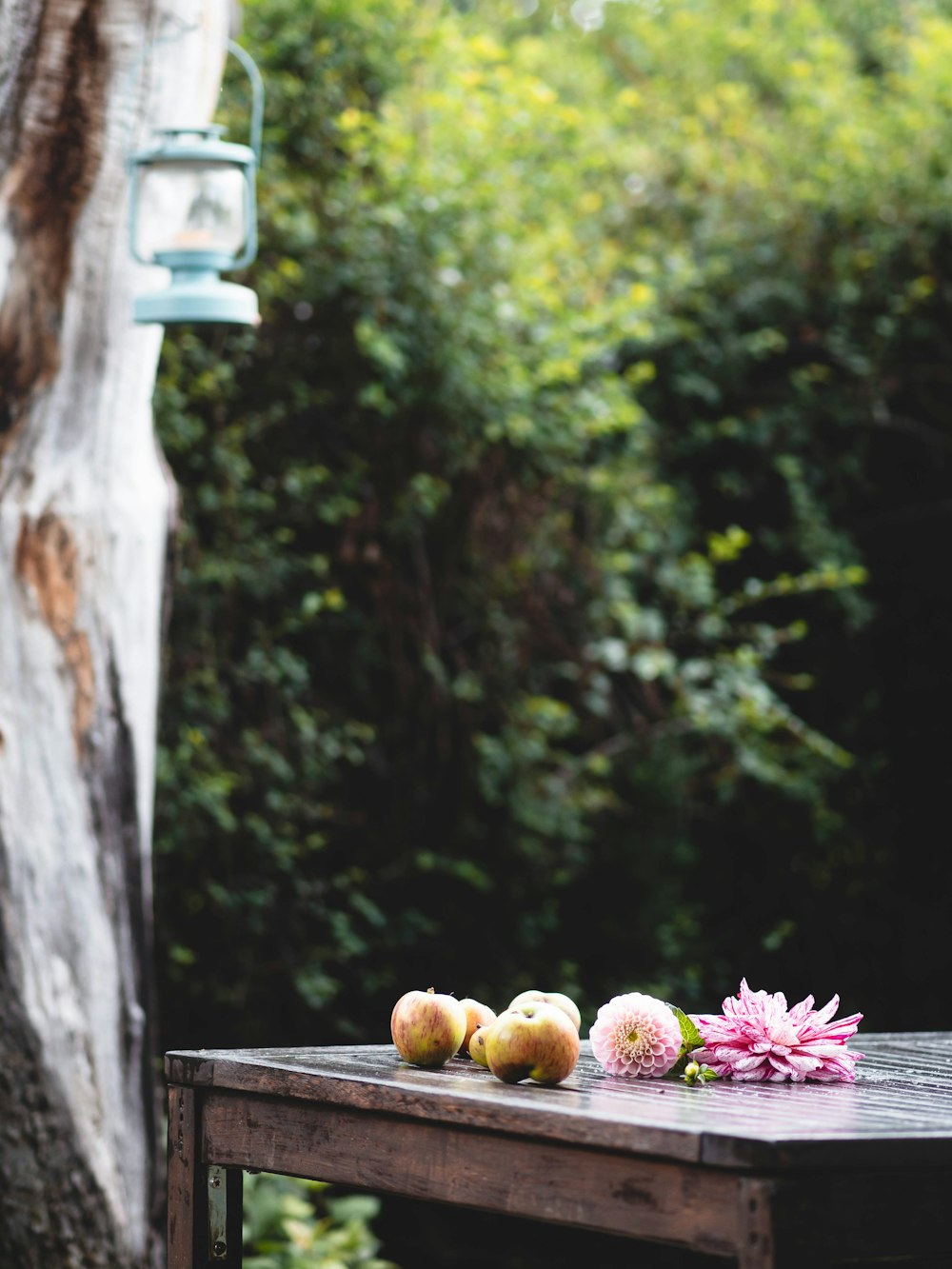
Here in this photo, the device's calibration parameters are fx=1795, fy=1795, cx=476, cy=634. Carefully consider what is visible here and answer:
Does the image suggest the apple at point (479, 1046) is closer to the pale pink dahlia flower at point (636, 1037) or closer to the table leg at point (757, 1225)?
the pale pink dahlia flower at point (636, 1037)

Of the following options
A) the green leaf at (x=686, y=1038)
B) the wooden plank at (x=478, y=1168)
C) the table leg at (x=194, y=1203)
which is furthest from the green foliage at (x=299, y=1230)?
the green leaf at (x=686, y=1038)

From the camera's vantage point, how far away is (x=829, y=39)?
6918mm

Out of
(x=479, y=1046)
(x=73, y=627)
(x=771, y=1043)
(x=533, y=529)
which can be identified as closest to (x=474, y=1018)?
(x=479, y=1046)

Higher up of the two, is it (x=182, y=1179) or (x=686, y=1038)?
(x=686, y=1038)

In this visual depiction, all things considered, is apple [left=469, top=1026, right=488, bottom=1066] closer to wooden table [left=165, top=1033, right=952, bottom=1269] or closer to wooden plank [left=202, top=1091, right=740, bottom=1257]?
wooden table [left=165, top=1033, right=952, bottom=1269]

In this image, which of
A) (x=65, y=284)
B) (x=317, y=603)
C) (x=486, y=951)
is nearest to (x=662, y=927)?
(x=486, y=951)

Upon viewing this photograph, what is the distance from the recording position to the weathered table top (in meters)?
1.62

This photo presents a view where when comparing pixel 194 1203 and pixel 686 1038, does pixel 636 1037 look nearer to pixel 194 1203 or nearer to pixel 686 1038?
pixel 686 1038

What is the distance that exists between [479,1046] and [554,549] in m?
3.54

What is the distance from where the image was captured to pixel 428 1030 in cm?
215

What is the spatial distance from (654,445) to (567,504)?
566 millimetres

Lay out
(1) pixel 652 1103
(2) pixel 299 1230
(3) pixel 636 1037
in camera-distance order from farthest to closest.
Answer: (2) pixel 299 1230 → (3) pixel 636 1037 → (1) pixel 652 1103

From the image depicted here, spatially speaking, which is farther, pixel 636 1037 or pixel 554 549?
pixel 554 549

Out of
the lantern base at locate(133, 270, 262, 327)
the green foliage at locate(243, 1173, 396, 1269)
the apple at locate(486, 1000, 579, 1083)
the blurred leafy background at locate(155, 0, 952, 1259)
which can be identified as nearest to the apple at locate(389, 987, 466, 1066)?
the apple at locate(486, 1000, 579, 1083)
